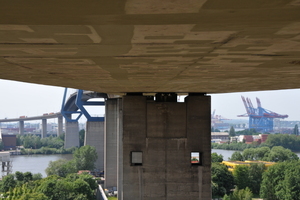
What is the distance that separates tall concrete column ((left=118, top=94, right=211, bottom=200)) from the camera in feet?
60.3

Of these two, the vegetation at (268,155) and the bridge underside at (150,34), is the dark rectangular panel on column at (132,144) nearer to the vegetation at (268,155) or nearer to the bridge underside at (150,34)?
the bridge underside at (150,34)

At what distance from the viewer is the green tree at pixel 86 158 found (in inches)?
2435

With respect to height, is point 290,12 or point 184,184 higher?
point 290,12

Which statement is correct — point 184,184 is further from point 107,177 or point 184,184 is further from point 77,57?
point 107,177

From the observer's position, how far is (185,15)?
415 centimetres

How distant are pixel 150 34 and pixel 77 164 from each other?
60.4m

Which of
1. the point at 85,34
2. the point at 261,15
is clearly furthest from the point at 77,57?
the point at 261,15

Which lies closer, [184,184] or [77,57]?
[77,57]

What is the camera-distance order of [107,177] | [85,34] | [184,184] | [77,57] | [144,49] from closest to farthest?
[85,34], [144,49], [77,57], [184,184], [107,177]

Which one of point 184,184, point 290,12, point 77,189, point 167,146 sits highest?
point 290,12

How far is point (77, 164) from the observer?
2498 inches

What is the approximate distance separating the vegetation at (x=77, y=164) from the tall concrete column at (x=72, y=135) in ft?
119

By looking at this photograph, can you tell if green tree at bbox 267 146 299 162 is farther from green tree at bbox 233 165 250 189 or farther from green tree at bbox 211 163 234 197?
green tree at bbox 211 163 234 197

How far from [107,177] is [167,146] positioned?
30.1m
